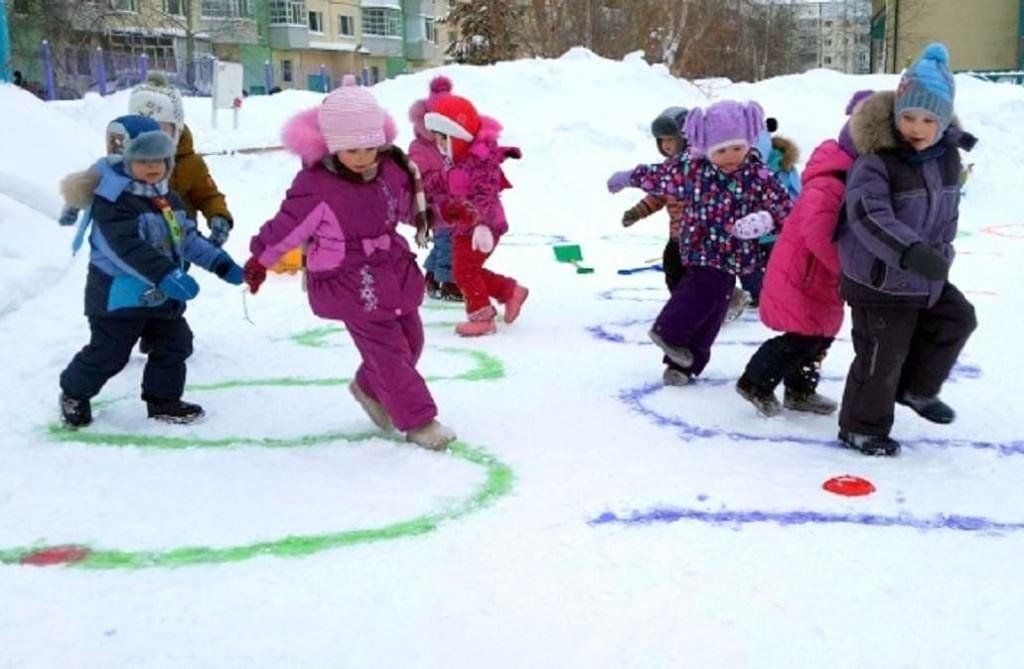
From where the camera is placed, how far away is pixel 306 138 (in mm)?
A: 3779

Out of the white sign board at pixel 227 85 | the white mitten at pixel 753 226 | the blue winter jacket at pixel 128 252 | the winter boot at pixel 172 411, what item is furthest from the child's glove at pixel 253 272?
the white sign board at pixel 227 85

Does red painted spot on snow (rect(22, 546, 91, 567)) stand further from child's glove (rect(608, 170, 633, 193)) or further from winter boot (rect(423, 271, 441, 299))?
winter boot (rect(423, 271, 441, 299))

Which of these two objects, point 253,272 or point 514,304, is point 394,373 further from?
point 514,304

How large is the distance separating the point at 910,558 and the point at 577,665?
1.12m

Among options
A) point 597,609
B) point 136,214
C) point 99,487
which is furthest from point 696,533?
point 136,214

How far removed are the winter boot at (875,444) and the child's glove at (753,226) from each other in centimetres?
98

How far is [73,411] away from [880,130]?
3358mm

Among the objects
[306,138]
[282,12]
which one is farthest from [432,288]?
[282,12]

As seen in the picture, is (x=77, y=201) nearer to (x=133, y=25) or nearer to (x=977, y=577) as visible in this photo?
(x=977, y=577)

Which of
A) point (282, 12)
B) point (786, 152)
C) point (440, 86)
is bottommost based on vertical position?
point (786, 152)

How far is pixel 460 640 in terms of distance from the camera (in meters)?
2.46

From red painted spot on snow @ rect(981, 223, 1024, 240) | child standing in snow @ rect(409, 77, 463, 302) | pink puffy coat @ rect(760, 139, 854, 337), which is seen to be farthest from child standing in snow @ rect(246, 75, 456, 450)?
red painted spot on snow @ rect(981, 223, 1024, 240)

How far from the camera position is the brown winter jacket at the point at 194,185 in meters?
5.34

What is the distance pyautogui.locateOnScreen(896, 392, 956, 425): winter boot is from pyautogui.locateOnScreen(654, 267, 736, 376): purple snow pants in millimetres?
1064
